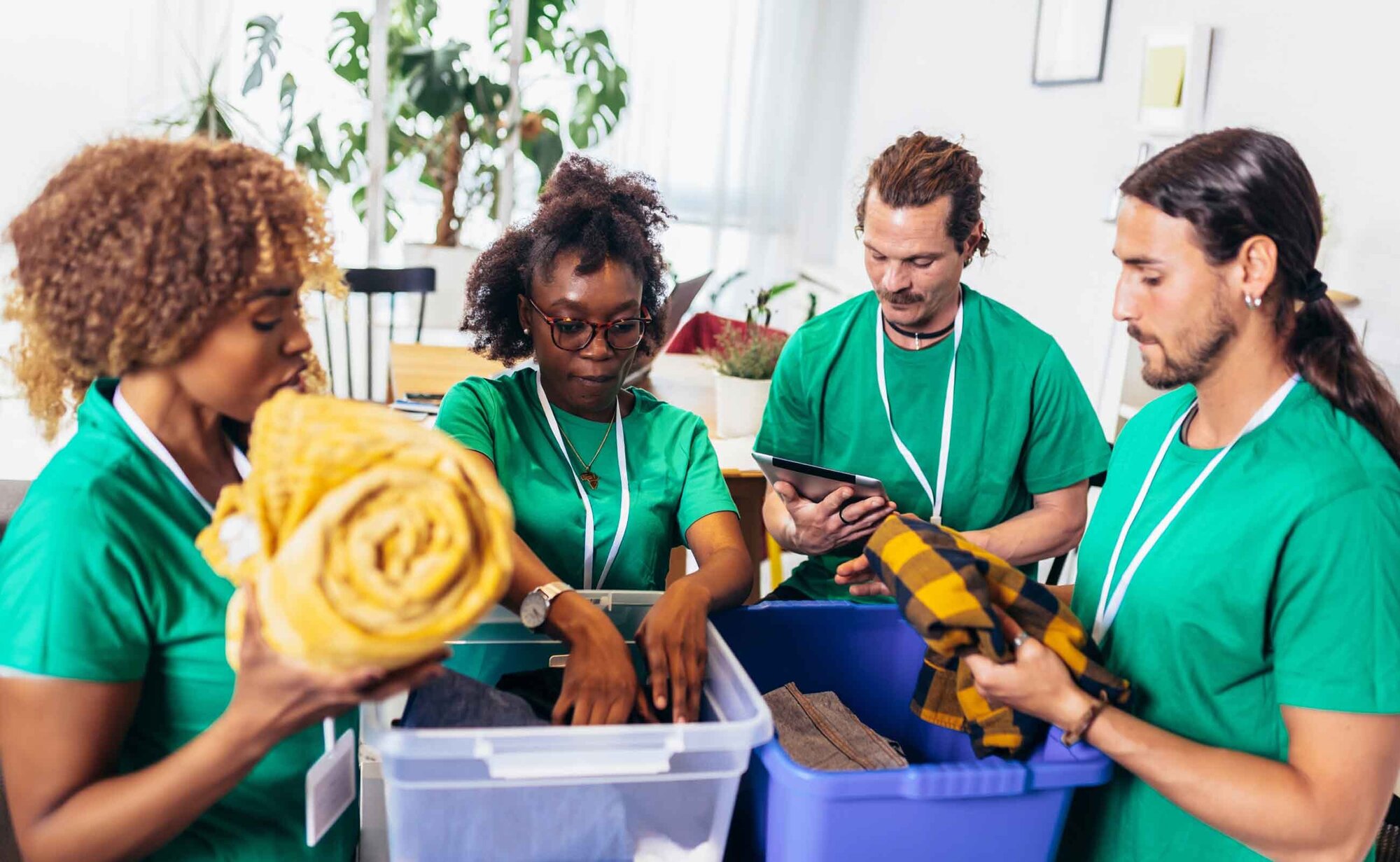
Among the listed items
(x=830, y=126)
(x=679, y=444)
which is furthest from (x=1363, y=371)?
(x=830, y=126)

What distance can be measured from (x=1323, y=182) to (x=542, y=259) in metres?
2.24

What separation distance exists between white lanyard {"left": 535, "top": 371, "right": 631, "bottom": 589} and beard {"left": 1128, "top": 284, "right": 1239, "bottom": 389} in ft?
2.20

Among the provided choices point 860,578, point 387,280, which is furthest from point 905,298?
point 387,280

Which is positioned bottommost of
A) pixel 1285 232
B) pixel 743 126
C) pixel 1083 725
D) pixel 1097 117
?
pixel 1083 725

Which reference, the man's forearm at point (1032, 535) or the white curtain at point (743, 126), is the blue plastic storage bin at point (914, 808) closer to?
the man's forearm at point (1032, 535)

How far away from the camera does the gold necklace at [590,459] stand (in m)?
1.51

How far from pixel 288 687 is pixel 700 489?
31.4 inches

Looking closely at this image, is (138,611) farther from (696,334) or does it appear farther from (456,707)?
(696,334)

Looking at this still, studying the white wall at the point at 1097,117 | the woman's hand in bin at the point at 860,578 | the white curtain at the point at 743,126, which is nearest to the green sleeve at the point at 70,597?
the woman's hand in bin at the point at 860,578

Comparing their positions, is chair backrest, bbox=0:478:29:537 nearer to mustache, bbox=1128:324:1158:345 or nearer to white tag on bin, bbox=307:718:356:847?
white tag on bin, bbox=307:718:356:847

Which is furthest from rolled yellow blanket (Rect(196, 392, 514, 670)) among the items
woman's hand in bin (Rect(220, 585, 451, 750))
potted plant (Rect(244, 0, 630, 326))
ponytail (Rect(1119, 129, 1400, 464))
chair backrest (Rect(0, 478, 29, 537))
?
potted plant (Rect(244, 0, 630, 326))

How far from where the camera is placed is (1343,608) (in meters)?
1.09

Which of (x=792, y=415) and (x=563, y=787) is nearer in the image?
(x=563, y=787)

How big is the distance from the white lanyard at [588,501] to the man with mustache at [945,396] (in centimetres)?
43
